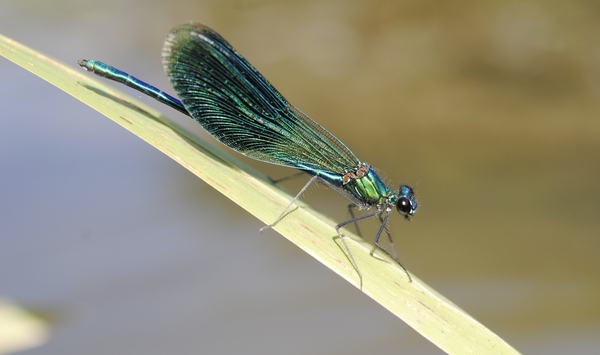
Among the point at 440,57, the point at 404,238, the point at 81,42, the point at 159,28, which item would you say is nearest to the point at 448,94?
the point at 440,57

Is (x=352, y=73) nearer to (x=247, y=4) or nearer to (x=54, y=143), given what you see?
(x=247, y=4)

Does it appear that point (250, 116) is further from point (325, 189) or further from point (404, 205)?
point (325, 189)

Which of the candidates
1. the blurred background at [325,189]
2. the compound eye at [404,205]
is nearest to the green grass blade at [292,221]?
the compound eye at [404,205]

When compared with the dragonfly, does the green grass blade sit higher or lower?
lower

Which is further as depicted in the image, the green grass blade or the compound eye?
the compound eye

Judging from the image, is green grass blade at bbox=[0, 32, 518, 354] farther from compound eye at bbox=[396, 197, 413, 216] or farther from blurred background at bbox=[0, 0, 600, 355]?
blurred background at bbox=[0, 0, 600, 355]

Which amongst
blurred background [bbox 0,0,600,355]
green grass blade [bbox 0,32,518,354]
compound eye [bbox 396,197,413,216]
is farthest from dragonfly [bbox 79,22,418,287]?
blurred background [bbox 0,0,600,355]

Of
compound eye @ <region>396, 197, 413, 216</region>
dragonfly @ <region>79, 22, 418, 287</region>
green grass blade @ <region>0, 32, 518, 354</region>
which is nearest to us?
green grass blade @ <region>0, 32, 518, 354</region>
